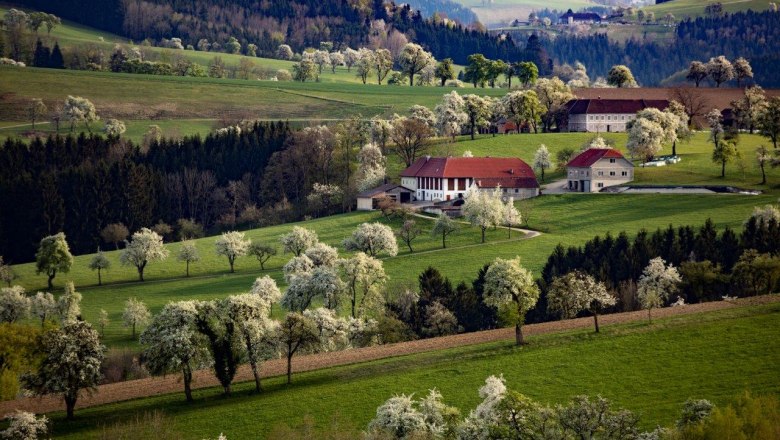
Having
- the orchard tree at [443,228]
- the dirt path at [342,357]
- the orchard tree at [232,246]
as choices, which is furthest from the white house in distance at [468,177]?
the dirt path at [342,357]

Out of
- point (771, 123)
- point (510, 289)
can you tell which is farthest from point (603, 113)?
point (510, 289)

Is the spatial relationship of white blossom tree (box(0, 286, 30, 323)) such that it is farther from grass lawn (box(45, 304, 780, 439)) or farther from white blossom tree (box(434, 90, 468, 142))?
white blossom tree (box(434, 90, 468, 142))

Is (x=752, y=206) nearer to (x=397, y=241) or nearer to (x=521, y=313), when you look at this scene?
(x=397, y=241)

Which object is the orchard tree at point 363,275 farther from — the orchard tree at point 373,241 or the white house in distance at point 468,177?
the white house in distance at point 468,177

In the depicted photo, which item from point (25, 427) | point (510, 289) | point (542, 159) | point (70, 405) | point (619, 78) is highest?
point (619, 78)

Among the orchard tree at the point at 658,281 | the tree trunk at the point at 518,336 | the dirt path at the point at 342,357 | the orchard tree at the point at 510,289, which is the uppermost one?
the orchard tree at the point at 510,289

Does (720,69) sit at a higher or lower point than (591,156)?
higher

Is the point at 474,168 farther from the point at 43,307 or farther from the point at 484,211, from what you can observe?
the point at 43,307
